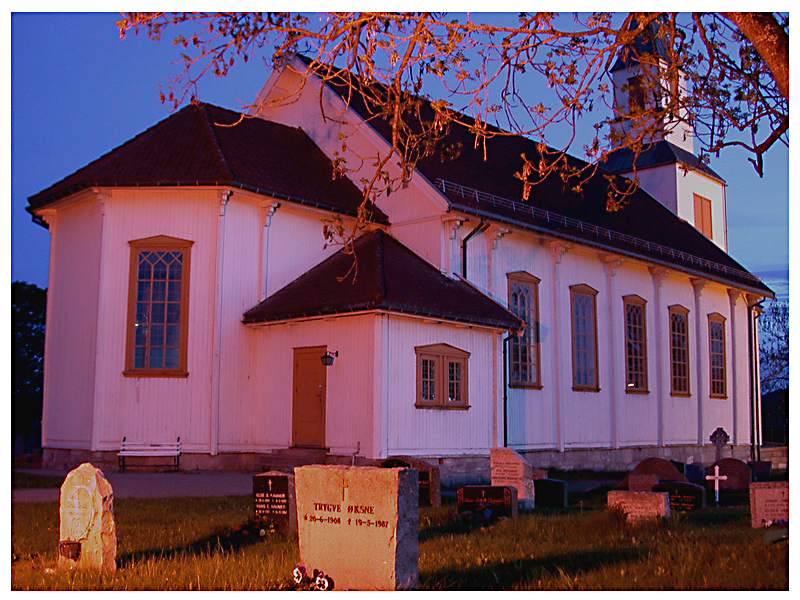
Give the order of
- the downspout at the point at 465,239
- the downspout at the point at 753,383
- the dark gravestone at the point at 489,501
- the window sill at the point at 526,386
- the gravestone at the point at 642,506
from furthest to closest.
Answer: the downspout at the point at 753,383 → the window sill at the point at 526,386 → the downspout at the point at 465,239 → the dark gravestone at the point at 489,501 → the gravestone at the point at 642,506

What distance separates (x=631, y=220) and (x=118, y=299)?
1699cm

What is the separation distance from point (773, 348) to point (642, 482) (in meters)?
36.9

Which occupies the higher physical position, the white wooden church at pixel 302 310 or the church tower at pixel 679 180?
the church tower at pixel 679 180

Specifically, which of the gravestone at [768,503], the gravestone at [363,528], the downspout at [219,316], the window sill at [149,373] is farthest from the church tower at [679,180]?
the gravestone at [363,528]

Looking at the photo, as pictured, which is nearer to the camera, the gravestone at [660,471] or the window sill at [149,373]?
the gravestone at [660,471]

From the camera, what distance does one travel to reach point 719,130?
35.5ft

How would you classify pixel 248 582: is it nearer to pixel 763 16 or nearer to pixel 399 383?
pixel 763 16

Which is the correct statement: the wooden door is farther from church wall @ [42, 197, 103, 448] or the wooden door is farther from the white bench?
church wall @ [42, 197, 103, 448]

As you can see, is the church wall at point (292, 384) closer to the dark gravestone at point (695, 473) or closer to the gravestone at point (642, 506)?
the gravestone at point (642, 506)

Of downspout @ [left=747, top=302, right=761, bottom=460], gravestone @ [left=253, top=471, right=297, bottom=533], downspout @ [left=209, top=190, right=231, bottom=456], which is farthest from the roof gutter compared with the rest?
gravestone @ [left=253, top=471, right=297, bottom=533]

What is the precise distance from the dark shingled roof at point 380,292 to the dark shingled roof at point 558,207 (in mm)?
1788

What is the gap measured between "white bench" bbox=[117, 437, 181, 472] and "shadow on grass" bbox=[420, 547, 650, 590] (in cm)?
1169

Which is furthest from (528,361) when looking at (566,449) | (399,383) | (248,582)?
(248,582)

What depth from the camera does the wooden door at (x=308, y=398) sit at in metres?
19.2
